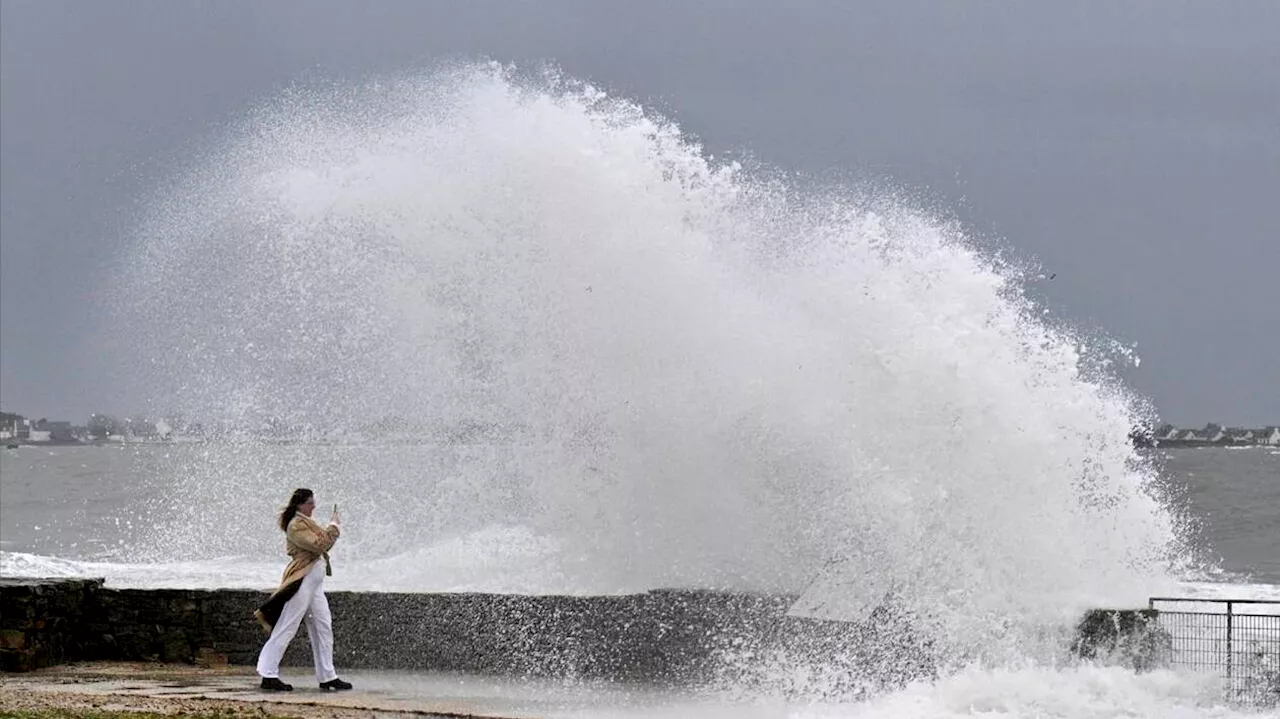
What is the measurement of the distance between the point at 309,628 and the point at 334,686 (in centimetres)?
49

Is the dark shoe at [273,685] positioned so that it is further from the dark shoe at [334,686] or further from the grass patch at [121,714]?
the grass patch at [121,714]

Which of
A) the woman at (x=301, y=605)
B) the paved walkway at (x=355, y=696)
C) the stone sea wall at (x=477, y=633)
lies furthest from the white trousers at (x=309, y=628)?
the stone sea wall at (x=477, y=633)

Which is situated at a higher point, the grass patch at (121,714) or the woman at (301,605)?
the woman at (301,605)

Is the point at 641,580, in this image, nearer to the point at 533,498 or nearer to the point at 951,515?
the point at 533,498

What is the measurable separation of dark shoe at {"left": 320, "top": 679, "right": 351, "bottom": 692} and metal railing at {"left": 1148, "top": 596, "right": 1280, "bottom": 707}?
19.4 ft

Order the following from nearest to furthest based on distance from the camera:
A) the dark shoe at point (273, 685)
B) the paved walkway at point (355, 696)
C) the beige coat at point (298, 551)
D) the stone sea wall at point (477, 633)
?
the paved walkway at point (355, 696)
the dark shoe at point (273, 685)
the beige coat at point (298, 551)
the stone sea wall at point (477, 633)

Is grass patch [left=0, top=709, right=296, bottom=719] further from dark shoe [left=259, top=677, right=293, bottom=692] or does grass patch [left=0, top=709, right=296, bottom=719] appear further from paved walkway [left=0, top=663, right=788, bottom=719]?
dark shoe [left=259, top=677, right=293, bottom=692]

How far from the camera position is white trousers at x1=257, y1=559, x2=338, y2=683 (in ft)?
38.2

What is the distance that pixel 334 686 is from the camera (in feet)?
38.3

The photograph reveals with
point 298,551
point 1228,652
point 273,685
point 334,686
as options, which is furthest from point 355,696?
point 1228,652

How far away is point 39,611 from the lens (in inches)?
500

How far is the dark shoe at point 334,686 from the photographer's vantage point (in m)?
11.6

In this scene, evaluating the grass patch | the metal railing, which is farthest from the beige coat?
the metal railing

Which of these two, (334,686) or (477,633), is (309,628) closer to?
(334,686)
